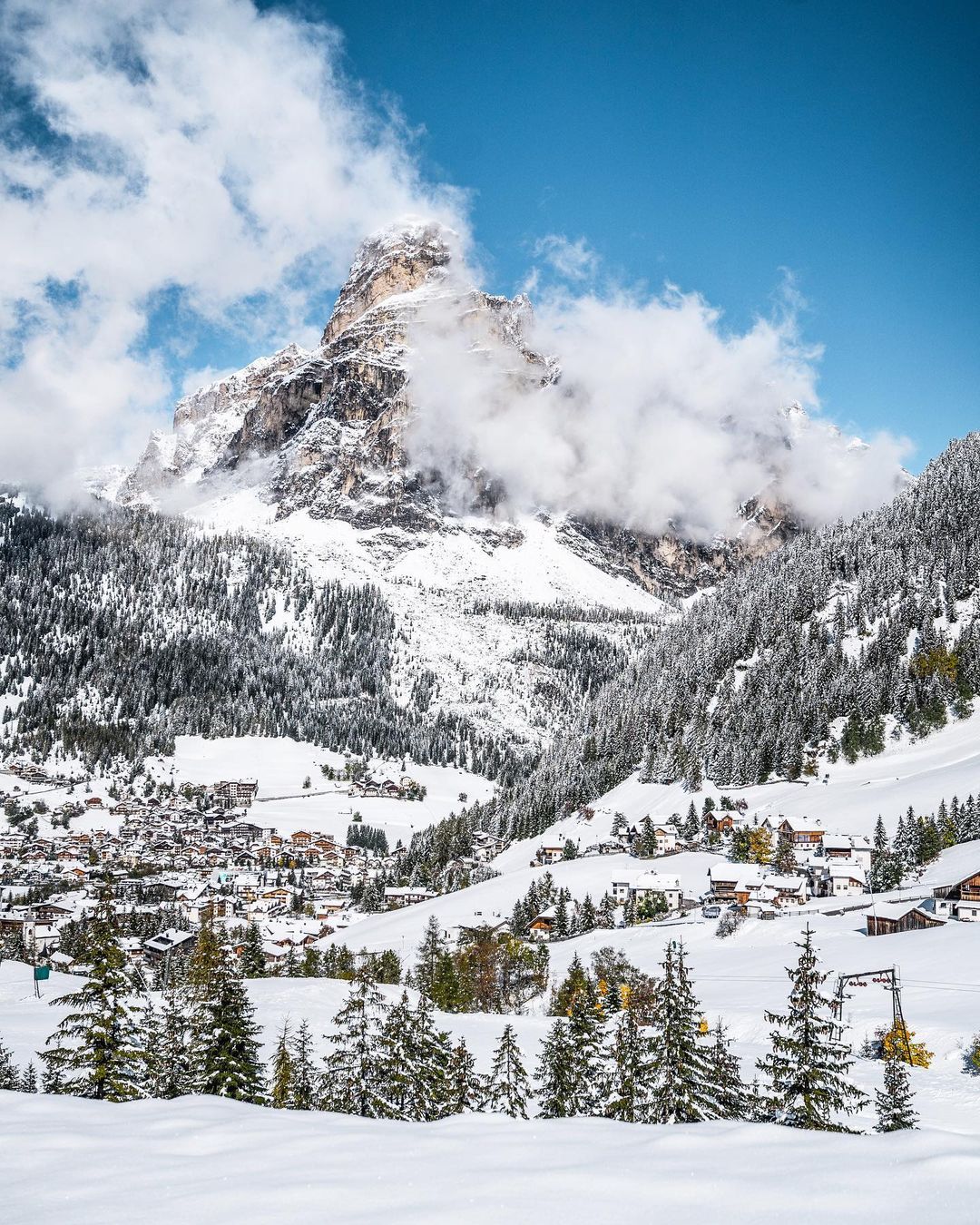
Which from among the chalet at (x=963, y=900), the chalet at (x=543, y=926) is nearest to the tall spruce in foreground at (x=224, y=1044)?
the chalet at (x=963, y=900)

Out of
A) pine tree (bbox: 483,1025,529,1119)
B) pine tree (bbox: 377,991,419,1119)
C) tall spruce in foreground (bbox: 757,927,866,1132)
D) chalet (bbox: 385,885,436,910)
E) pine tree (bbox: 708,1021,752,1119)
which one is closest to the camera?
tall spruce in foreground (bbox: 757,927,866,1132)

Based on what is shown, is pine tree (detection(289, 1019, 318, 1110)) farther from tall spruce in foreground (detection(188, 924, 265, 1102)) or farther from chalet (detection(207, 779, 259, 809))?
chalet (detection(207, 779, 259, 809))

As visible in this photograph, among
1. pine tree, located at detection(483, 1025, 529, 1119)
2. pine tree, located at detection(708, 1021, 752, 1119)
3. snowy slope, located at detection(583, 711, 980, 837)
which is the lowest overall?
pine tree, located at detection(483, 1025, 529, 1119)

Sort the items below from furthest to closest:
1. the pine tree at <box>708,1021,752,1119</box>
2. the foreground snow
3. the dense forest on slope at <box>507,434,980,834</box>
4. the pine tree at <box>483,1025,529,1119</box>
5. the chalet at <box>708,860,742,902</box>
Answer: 1. the dense forest on slope at <box>507,434,980,834</box>
2. the chalet at <box>708,860,742,902</box>
3. the pine tree at <box>483,1025,529,1119</box>
4. the pine tree at <box>708,1021,752,1119</box>
5. the foreground snow

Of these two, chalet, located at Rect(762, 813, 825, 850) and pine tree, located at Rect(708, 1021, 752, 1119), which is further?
chalet, located at Rect(762, 813, 825, 850)

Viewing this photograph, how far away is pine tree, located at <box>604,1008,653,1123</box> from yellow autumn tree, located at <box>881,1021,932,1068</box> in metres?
16.2

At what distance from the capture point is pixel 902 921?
5875 cm

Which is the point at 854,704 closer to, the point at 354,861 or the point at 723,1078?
the point at 354,861

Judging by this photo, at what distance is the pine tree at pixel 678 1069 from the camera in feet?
66.2

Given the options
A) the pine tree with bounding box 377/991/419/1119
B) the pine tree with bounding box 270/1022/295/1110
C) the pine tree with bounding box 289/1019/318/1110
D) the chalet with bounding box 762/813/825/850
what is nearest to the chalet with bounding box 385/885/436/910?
the chalet with bounding box 762/813/825/850

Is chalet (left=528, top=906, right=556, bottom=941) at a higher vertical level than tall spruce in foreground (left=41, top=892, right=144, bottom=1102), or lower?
lower

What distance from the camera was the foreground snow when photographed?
6.57 meters

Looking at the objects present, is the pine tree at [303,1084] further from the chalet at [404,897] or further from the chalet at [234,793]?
the chalet at [234,793]

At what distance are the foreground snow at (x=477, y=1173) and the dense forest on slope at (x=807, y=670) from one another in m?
115
